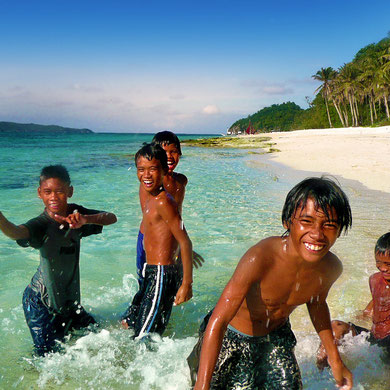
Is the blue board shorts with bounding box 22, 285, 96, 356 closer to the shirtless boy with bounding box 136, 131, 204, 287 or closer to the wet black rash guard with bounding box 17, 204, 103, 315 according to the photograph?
the wet black rash guard with bounding box 17, 204, 103, 315

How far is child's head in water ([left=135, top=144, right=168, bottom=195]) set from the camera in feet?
10.5

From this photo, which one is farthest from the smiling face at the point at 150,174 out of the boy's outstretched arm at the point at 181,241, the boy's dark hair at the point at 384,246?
the boy's dark hair at the point at 384,246

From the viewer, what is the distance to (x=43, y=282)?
9.75 feet

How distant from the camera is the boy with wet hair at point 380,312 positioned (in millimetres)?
2807

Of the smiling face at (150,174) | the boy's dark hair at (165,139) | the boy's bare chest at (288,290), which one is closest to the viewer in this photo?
the boy's bare chest at (288,290)

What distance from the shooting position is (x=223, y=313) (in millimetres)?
1906

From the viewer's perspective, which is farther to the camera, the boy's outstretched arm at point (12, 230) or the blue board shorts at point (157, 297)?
the blue board shorts at point (157, 297)

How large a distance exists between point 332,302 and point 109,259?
3078 millimetres

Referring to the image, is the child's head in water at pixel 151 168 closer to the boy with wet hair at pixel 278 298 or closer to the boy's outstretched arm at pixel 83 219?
the boy's outstretched arm at pixel 83 219

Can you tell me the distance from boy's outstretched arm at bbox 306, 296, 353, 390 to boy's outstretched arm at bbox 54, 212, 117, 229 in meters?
1.60

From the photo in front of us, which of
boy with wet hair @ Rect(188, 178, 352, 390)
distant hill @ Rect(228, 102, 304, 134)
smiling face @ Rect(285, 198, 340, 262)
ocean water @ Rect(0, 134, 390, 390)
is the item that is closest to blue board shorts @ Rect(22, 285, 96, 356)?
ocean water @ Rect(0, 134, 390, 390)

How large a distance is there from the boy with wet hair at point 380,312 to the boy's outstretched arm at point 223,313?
3.98ft

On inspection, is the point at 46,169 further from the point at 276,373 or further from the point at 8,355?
the point at 276,373

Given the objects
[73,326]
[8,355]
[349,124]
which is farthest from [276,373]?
[349,124]
